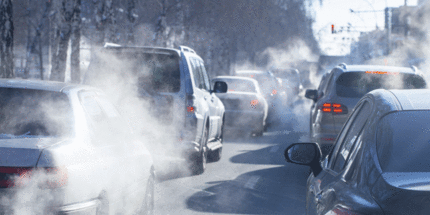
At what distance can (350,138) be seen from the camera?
3604 millimetres

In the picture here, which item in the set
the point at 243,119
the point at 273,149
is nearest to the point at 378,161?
the point at 273,149

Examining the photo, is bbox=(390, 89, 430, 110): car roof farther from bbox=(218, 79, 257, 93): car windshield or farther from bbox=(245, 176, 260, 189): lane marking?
bbox=(218, 79, 257, 93): car windshield

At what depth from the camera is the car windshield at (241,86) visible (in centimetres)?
1755

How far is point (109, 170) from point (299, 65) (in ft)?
225

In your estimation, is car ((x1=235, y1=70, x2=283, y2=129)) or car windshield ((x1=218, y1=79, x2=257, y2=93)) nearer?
car windshield ((x1=218, y1=79, x2=257, y2=93))

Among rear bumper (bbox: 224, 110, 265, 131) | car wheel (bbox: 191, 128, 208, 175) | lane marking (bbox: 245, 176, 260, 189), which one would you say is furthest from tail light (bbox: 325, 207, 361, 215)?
rear bumper (bbox: 224, 110, 265, 131)

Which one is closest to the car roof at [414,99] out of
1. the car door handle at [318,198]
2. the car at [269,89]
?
the car door handle at [318,198]

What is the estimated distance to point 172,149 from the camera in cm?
908

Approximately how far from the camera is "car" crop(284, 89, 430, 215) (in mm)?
2318

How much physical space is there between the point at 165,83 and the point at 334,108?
258 centimetres

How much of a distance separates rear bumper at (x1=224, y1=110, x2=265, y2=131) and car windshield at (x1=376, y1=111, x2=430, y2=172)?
13511 millimetres

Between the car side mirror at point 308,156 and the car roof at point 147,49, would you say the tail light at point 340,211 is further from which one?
the car roof at point 147,49

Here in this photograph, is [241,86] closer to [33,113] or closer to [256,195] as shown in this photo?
[256,195]

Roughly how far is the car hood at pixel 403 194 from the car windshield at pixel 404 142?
14cm
